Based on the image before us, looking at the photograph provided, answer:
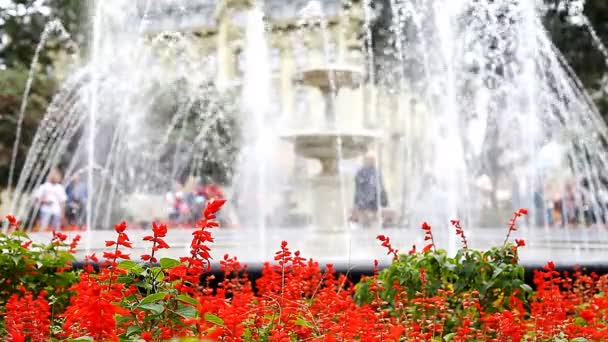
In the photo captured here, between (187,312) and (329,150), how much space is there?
677 cm

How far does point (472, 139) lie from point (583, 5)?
308 inches

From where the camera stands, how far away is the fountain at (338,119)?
11.9 metres

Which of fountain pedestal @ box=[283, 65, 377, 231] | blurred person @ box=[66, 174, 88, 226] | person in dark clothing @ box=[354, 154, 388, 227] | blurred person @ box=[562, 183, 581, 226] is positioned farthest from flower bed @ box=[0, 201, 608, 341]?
blurred person @ box=[562, 183, 581, 226]

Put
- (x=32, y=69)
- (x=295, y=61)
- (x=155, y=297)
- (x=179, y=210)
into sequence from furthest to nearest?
1. (x=295, y=61)
2. (x=32, y=69)
3. (x=179, y=210)
4. (x=155, y=297)

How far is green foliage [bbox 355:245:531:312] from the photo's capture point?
3871 millimetres

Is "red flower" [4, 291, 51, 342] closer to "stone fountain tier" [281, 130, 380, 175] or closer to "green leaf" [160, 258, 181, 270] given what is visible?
"green leaf" [160, 258, 181, 270]

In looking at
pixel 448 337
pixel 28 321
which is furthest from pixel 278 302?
pixel 28 321

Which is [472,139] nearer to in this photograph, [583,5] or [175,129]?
[583,5]

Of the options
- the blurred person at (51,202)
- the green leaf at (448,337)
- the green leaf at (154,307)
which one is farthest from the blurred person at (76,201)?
the green leaf at (154,307)

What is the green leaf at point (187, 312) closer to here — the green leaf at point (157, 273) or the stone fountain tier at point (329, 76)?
the green leaf at point (157, 273)

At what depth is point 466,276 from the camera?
13.0 ft

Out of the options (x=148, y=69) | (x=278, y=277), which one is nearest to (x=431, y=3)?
(x=148, y=69)

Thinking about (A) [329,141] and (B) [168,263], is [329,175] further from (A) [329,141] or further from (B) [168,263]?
(B) [168,263]

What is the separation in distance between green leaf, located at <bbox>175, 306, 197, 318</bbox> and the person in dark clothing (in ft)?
31.4
